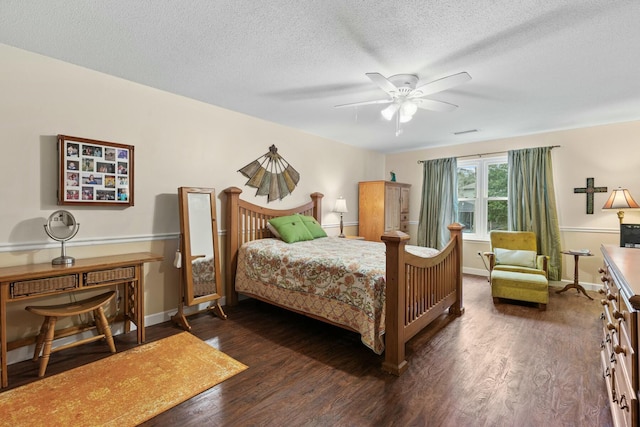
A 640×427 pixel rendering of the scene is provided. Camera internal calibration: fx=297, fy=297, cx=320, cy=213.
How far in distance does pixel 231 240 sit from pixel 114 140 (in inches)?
62.1

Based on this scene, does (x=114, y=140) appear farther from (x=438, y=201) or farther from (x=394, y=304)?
(x=438, y=201)

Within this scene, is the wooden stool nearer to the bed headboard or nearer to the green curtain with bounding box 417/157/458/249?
the bed headboard

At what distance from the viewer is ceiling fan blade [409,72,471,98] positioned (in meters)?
2.24

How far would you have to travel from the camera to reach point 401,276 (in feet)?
7.31

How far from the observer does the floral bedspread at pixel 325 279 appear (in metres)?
2.30

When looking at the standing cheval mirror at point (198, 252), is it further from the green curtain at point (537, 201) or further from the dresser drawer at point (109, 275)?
the green curtain at point (537, 201)

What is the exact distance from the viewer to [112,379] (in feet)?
6.89

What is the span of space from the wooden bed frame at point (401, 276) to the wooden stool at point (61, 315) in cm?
137

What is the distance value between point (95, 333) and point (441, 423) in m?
2.94

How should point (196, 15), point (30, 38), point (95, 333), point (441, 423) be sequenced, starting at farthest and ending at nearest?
point (95, 333)
point (30, 38)
point (196, 15)
point (441, 423)

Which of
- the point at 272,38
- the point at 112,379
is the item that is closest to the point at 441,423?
the point at 112,379

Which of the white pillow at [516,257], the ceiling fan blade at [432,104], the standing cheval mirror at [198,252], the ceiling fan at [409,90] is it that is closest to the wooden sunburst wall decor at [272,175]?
the standing cheval mirror at [198,252]

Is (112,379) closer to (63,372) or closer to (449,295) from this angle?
(63,372)

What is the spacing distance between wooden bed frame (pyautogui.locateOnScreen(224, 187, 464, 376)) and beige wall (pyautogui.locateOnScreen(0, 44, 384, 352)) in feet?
0.67
